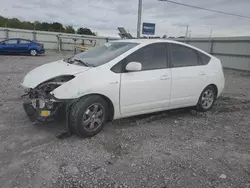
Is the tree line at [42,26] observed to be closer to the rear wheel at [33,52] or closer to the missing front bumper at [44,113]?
the rear wheel at [33,52]

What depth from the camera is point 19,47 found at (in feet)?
63.2

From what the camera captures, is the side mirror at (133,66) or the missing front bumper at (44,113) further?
the side mirror at (133,66)

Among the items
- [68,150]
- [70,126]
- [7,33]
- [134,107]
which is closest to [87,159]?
[68,150]

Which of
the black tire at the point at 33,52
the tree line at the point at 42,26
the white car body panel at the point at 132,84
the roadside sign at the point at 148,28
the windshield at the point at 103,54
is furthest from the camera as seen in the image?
the tree line at the point at 42,26

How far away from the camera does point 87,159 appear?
2.98 m

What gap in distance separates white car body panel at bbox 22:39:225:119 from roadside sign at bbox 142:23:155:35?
901cm

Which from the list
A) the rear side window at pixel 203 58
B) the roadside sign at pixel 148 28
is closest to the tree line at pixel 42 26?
the roadside sign at pixel 148 28

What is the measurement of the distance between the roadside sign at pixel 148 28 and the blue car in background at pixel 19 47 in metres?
11.3

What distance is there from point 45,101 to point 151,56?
2076mm

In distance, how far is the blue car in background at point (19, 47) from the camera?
18.7m

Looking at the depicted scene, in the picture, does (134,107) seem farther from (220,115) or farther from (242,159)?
(220,115)

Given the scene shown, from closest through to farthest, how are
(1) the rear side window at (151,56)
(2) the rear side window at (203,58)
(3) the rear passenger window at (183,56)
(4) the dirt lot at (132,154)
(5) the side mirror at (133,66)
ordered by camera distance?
1. (4) the dirt lot at (132,154)
2. (5) the side mirror at (133,66)
3. (1) the rear side window at (151,56)
4. (3) the rear passenger window at (183,56)
5. (2) the rear side window at (203,58)

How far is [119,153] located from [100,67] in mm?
1401

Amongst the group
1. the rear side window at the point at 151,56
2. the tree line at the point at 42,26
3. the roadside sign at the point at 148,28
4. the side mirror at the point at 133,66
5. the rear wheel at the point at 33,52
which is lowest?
the side mirror at the point at 133,66
